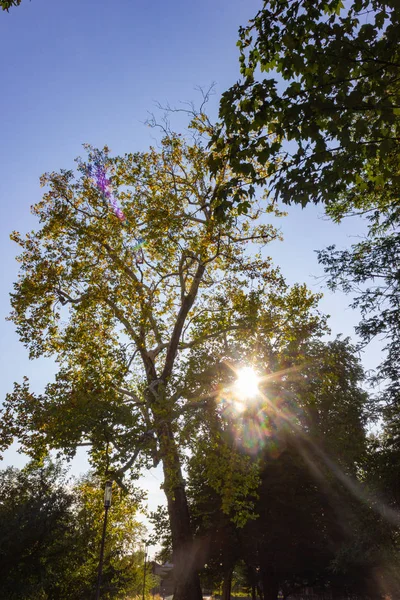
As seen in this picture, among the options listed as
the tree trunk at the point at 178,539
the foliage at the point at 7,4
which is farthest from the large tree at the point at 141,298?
the foliage at the point at 7,4

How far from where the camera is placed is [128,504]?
60.8 ft

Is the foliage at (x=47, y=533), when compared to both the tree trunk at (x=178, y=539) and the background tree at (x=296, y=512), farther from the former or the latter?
the background tree at (x=296, y=512)

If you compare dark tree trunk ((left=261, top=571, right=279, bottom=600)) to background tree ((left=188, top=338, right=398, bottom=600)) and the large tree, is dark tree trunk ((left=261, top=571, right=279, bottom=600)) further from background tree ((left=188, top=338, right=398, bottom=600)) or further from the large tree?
the large tree

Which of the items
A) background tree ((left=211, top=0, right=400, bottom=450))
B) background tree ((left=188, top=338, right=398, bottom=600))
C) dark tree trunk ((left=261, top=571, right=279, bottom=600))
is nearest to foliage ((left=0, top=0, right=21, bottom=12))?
background tree ((left=211, top=0, right=400, bottom=450))

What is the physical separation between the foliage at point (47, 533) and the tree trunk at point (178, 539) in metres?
2.17

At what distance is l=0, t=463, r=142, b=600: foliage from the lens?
15.8 metres

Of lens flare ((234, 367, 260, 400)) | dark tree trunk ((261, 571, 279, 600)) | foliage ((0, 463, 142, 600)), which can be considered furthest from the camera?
dark tree trunk ((261, 571, 279, 600))

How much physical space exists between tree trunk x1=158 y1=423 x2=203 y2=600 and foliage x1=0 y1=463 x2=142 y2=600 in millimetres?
2170

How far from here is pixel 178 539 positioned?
661 inches

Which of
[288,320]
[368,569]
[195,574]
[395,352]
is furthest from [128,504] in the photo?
[368,569]

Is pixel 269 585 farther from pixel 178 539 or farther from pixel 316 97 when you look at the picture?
pixel 316 97

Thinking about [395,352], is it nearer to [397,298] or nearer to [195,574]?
[397,298]

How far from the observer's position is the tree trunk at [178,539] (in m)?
15.9

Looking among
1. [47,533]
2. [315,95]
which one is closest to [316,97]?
[315,95]
